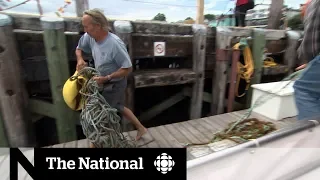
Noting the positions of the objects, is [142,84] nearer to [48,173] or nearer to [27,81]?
[27,81]

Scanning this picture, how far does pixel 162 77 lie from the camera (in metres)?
3.32

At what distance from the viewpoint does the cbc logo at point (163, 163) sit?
41.1 inches

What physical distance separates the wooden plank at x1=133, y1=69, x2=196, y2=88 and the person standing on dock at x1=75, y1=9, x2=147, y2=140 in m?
0.56

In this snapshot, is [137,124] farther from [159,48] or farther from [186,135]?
[159,48]

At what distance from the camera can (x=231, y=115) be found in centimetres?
381

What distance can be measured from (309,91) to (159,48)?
2.05 meters

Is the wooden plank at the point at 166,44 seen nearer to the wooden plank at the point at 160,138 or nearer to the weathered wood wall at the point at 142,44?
the weathered wood wall at the point at 142,44

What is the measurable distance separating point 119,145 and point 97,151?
134cm

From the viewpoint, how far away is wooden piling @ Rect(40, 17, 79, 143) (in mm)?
2709

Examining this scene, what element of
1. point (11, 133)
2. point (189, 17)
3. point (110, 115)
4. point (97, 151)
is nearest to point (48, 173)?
point (97, 151)

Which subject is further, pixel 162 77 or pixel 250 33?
pixel 250 33

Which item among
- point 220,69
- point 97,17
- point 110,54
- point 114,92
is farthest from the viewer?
point 220,69

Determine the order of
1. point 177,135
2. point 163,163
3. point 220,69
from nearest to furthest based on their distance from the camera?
point 163,163 < point 177,135 < point 220,69

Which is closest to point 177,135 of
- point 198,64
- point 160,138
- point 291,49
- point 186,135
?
point 186,135
